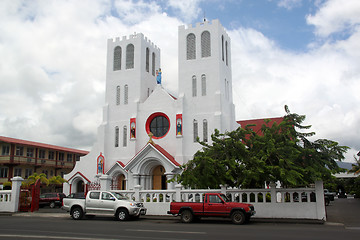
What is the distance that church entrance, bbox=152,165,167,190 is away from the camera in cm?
3077

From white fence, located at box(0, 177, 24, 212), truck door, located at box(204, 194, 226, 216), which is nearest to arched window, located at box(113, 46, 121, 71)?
white fence, located at box(0, 177, 24, 212)

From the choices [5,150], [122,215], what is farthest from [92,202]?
[5,150]

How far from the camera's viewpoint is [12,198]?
22.6 metres

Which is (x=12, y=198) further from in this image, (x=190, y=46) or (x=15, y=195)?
(x=190, y=46)

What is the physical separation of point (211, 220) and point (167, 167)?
11769mm

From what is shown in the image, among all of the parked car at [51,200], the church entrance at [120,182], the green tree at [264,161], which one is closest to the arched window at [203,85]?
the church entrance at [120,182]

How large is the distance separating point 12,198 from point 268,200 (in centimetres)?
1617

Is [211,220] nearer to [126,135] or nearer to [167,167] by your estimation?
[167,167]

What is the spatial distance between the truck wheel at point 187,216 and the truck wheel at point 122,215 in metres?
2.85

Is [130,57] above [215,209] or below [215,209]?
above

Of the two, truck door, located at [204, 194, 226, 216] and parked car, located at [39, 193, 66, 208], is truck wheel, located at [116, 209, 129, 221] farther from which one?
parked car, located at [39, 193, 66, 208]

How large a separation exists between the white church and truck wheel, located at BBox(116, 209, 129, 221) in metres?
11.2

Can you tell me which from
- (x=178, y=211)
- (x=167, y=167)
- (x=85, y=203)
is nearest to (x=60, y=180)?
(x=167, y=167)

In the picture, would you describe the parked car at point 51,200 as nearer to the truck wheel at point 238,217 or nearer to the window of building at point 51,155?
the window of building at point 51,155
